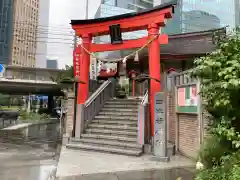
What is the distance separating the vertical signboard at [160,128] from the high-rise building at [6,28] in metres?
26.8

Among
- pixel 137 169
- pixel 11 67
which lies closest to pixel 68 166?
pixel 137 169

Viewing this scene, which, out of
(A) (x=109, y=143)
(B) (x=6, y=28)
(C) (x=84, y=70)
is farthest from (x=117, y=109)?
Answer: (B) (x=6, y=28)

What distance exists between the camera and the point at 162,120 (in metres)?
8.02

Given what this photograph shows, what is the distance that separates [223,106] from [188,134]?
14.7ft

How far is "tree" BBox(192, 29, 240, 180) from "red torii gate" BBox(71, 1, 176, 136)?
470 centimetres

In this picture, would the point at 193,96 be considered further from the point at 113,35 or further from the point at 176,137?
the point at 113,35

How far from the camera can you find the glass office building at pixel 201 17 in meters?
34.7

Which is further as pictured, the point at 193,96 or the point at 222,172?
the point at 193,96

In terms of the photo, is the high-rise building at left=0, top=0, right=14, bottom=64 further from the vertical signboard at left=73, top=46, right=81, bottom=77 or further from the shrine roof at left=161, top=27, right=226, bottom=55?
the shrine roof at left=161, top=27, right=226, bottom=55

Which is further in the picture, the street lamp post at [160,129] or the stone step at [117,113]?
the stone step at [117,113]

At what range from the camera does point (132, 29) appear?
35.6ft

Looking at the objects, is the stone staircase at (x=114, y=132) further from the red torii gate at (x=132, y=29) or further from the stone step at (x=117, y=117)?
the red torii gate at (x=132, y=29)

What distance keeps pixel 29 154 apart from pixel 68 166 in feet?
9.39

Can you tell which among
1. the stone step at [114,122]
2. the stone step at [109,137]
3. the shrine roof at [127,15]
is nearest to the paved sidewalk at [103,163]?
the stone step at [109,137]
